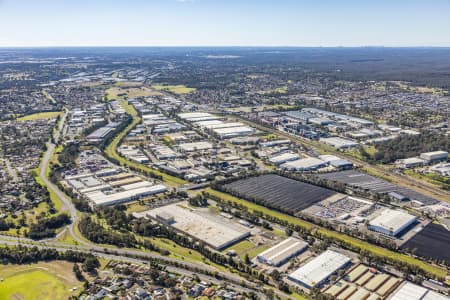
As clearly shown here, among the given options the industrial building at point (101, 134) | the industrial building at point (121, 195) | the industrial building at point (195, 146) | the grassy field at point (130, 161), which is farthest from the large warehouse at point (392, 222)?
the industrial building at point (101, 134)

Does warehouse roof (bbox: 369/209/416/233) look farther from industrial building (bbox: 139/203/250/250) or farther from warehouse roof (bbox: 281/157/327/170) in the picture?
warehouse roof (bbox: 281/157/327/170)

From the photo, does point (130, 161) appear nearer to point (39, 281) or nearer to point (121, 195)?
point (121, 195)

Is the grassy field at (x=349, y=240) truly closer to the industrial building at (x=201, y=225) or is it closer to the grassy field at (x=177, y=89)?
the industrial building at (x=201, y=225)

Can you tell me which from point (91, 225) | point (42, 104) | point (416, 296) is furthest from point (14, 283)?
point (42, 104)

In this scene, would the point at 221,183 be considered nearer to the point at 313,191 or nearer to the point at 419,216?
the point at 313,191

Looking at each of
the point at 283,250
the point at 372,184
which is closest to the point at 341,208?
the point at 372,184
